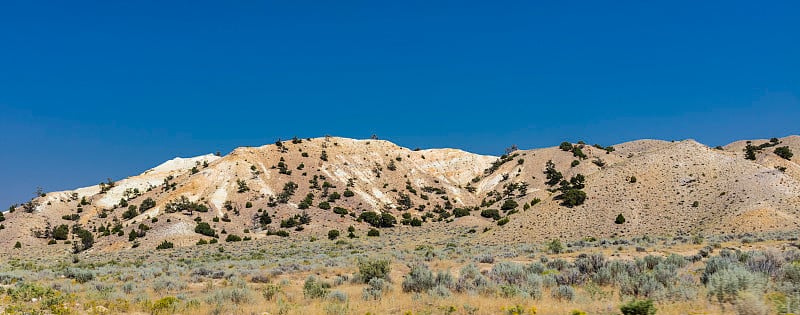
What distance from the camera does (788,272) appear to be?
13.0 meters

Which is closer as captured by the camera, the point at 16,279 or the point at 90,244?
the point at 16,279

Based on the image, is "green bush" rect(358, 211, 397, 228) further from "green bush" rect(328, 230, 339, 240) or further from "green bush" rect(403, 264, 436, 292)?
"green bush" rect(403, 264, 436, 292)

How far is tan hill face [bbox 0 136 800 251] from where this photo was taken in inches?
2010

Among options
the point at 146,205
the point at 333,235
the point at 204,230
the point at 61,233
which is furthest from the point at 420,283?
the point at 61,233

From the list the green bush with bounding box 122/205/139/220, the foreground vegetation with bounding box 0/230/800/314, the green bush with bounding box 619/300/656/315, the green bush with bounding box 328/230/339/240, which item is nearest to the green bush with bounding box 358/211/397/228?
the green bush with bounding box 328/230/339/240

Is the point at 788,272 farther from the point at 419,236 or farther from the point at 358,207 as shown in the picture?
the point at 358,207

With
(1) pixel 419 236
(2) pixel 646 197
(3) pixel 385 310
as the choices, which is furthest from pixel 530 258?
(2) pixel 646 197

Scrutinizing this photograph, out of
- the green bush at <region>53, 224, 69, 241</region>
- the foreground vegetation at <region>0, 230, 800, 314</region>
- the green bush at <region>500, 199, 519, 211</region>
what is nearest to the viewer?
the foreground vegetation at <region>0, 230, 800, 314</region>

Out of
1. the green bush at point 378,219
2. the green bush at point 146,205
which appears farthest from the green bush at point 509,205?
the green bush at point 146,205

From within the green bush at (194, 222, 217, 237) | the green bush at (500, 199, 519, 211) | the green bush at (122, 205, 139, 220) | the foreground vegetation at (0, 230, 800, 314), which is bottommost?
the foreground vegetation at (0, 230, 800, 314)

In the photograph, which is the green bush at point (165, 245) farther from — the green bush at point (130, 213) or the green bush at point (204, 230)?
the green bush at point (130, 213)

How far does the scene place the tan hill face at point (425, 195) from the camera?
5106 cm

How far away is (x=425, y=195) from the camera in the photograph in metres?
102

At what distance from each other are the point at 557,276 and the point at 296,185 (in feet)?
261
